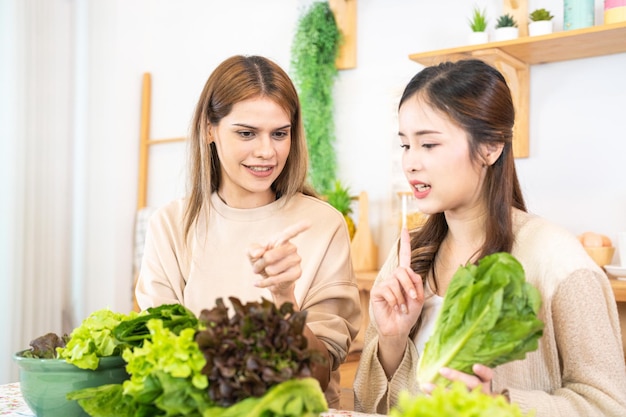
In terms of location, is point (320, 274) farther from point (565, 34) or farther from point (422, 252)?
point (565, 34)

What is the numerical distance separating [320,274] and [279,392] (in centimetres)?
95

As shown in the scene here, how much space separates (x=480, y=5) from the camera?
311 centimetres

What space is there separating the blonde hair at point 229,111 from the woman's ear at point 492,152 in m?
0.56

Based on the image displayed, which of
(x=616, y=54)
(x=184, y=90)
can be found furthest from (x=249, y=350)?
(x=184, y=90)

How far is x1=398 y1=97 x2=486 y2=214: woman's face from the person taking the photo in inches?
58.9

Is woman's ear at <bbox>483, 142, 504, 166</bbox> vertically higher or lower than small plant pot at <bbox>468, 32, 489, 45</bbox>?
lower

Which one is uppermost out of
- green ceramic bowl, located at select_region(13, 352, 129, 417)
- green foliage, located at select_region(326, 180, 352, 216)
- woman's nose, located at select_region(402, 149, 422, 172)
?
woman's nose, located at select_region(402, 149, 422, 172)

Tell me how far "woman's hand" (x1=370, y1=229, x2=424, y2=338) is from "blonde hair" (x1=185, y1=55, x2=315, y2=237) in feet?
1.75

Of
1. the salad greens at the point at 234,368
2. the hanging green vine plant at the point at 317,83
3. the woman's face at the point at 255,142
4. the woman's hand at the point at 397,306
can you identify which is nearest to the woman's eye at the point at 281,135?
the woman's face at the point at 255,142

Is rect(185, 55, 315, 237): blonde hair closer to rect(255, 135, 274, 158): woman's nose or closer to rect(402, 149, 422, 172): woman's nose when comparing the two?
rect(255, 135, 274, 158): woman's nose

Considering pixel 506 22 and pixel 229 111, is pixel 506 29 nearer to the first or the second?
pixel 506 22

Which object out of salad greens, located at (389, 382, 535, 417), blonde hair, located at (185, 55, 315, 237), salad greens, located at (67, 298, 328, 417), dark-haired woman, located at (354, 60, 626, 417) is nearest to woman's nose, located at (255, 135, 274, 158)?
blonde hair, located at (185, 55, 315, 237)

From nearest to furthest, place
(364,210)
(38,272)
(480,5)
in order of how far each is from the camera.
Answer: (480,5), (364,210), (38,272)

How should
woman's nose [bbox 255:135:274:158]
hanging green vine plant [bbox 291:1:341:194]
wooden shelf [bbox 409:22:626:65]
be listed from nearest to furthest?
woman's nose [bbox 255:135:274:158]
wooden shelf [bbox 409:22:626:65]
hanging green vine plant [bbox 291:1:341:194]
